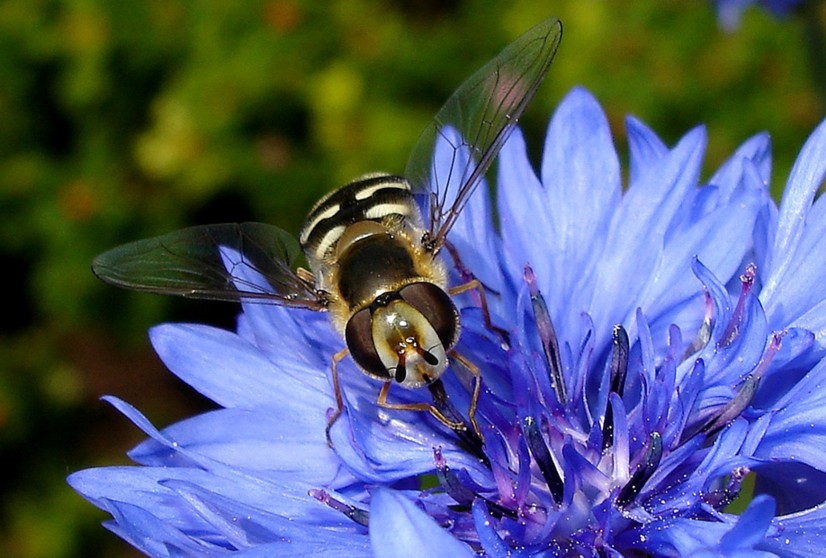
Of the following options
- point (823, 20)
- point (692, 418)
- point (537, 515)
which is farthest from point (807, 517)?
point (823, 20)

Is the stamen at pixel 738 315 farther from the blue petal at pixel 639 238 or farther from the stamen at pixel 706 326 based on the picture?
the blue petal at pixel 639 238

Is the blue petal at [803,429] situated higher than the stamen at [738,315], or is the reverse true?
the stamen at [738,315]

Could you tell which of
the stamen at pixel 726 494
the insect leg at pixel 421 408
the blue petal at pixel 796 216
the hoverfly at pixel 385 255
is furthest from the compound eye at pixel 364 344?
the blue petal at pixel 796 216

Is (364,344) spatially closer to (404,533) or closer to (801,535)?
(404,533)

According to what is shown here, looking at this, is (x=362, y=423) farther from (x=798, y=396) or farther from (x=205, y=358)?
(x=798, y=396)

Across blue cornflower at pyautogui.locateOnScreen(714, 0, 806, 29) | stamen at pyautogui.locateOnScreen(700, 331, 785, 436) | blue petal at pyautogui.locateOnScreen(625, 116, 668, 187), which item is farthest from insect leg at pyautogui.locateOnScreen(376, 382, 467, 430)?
blue cornflower at pyautogui.locateOnScreen(714, 0, 806, 29)

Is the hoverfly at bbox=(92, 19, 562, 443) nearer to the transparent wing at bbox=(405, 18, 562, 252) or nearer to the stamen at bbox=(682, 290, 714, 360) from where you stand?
the transparent wing at bbox=(405, 18, 562, 252)
